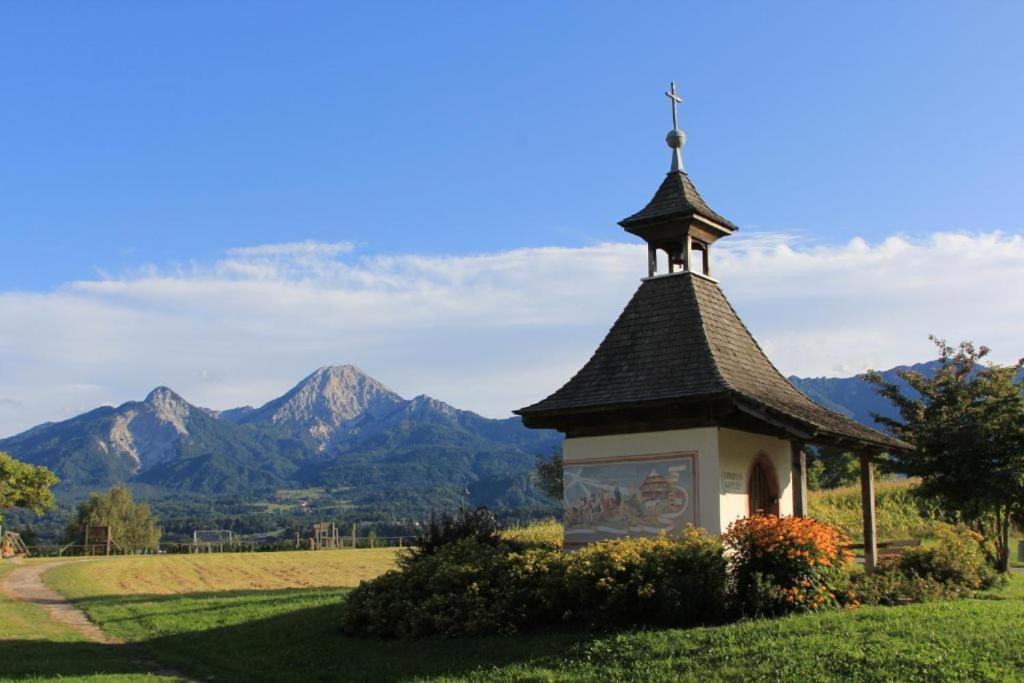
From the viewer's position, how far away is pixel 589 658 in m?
12.8

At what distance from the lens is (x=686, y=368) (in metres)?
18.3

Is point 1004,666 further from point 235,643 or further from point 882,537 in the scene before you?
point 882,537

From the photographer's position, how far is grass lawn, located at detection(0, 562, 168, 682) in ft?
47.2

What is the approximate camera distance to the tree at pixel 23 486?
48312mm

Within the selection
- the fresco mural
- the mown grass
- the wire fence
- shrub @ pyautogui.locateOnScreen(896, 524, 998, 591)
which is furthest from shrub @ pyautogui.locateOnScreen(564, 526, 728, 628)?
the wire fence

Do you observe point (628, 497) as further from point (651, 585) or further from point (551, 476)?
point (551, 476)

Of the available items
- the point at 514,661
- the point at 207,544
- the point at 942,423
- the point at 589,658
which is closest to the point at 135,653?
the point at 514,661

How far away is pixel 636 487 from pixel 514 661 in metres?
5.30

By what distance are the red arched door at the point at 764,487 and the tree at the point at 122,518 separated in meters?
90.6

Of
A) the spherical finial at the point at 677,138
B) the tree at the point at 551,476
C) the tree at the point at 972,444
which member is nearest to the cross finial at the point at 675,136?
the spherical finial at the point at 677,138

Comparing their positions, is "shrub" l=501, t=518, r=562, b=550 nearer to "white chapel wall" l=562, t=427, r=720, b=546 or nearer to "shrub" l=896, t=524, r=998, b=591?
"white chapel wall" l=562, t=427, r=720, b=546

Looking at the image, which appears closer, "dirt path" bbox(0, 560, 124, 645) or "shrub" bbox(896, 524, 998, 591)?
"shrub" bbox(896, 524, 998, 591)

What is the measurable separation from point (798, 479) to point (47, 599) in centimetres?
1906

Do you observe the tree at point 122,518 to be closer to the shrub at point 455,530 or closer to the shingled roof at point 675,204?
the shrub at point 455,530
